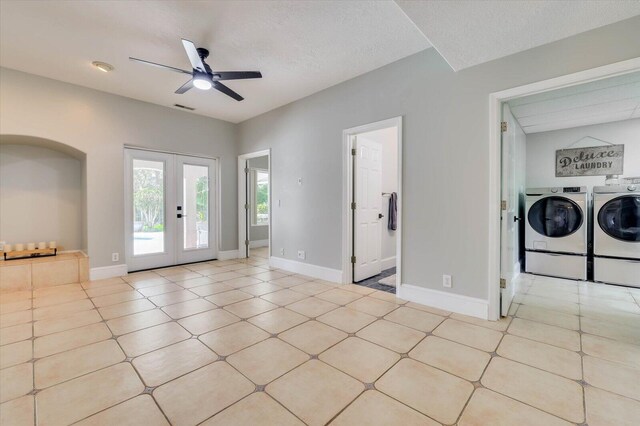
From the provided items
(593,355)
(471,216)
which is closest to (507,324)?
(593,355)

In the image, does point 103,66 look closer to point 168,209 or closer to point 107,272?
point 168,209

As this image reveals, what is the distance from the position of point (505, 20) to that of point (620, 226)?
3652 mm

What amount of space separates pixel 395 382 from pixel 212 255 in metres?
4.76

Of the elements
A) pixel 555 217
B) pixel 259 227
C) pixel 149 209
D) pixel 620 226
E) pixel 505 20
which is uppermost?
pixel 505 20

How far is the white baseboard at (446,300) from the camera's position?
8.87 feet

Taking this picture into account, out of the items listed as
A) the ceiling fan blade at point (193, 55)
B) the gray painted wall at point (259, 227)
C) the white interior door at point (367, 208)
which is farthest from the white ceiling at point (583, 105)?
the gray painted wall at point (259, 227)

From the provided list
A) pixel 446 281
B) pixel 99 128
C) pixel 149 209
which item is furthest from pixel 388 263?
pixel 99 128

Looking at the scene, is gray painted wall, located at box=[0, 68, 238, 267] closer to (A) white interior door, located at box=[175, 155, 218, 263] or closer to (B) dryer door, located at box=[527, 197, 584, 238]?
(A) white interior door, located at box=[175, 155, 218, 263]

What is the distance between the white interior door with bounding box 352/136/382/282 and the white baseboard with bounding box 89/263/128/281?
146 inches

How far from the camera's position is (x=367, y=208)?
13.9 ft

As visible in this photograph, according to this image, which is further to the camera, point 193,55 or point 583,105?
point 583,105

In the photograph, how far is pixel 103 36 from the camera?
2775 mm

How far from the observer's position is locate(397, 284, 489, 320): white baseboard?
2.71m

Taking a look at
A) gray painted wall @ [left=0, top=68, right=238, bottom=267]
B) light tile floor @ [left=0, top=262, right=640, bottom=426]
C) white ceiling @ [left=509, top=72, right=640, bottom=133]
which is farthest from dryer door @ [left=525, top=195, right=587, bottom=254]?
gray painted wall @ [left=0, top=68, right=238, bottom=267]
